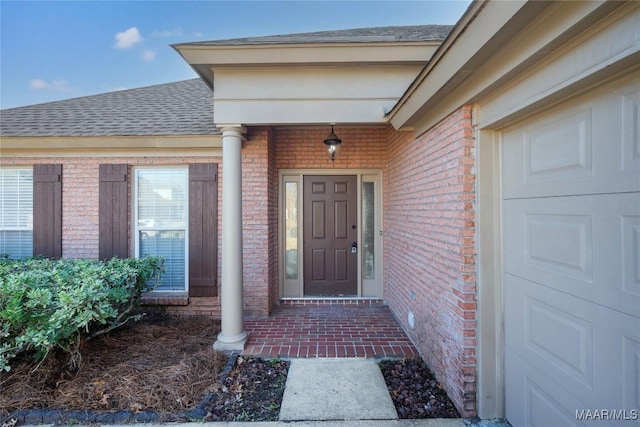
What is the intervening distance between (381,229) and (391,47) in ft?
9.10

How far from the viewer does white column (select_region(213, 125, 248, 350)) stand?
10.9 ft

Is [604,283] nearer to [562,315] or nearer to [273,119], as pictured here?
[562,315]

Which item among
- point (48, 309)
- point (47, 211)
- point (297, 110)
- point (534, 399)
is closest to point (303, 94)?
point (297, 110)

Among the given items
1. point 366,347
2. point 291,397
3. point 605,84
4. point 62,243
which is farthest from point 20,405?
point 605,84

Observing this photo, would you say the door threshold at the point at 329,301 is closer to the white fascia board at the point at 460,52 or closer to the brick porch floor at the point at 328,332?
the brick porch floor at the point at 328,332

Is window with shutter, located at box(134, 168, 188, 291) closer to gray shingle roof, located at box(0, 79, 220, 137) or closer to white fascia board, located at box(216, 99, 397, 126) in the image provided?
gray shingle roof, located at box(0, 79, 220, 137)

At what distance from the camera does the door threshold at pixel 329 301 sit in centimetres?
486

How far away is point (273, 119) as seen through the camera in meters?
3.29

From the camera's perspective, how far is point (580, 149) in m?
1.55

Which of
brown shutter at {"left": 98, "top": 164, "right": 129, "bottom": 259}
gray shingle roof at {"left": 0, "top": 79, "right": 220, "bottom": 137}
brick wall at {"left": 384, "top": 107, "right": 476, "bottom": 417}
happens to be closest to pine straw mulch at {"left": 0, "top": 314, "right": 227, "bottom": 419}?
brown shutter at {"left": 98, "top": 164, "right": 129, "bottom": 259}

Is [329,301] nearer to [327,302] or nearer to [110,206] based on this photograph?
[327,302]

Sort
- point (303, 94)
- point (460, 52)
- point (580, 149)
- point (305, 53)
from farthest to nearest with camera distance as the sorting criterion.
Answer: point (303, 94)
point (305, 53)
point (460, 52)
point (580, 149)

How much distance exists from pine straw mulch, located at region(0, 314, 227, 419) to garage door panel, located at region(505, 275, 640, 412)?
2.63m

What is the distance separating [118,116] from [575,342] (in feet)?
20.2
